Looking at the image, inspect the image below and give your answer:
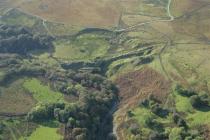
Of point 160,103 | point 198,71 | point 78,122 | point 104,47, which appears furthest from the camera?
point 104,47

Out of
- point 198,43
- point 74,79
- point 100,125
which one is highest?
point 198,43

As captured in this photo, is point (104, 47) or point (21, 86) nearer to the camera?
point (21, 86)

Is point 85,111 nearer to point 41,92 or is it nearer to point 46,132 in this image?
point 46,132

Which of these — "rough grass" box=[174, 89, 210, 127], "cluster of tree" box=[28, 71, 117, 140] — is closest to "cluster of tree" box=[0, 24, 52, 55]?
"cluster of tree" box=[28, 71, 117, 140]

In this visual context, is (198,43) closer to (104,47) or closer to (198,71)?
(198,71)

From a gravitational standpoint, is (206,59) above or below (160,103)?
above

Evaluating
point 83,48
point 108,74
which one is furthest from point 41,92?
point 83,48

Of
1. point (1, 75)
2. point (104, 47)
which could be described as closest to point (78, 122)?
point (1, 75)
